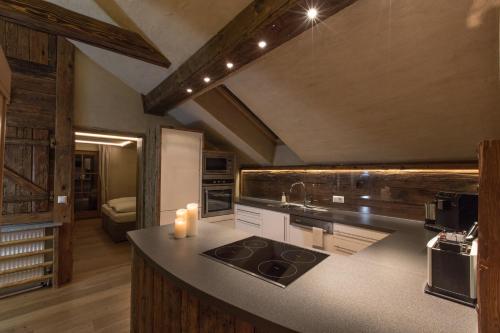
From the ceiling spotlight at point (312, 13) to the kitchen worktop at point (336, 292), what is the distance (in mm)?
1380

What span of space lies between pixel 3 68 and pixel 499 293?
1.43 m

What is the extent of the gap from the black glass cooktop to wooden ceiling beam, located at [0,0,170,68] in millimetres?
2071

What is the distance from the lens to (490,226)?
0.59 meters

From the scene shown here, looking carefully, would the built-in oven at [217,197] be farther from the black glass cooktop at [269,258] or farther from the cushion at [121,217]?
the black glass cooktop at [269,258]

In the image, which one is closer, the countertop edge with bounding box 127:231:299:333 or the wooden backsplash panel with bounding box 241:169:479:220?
the countertop edge with bounding box 127:231:299:333

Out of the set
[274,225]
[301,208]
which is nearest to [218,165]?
[274,225]

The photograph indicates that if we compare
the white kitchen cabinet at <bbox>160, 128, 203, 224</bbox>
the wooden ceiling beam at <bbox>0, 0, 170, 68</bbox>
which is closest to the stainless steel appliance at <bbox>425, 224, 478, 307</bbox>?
the wooden ceiling beam at <bbox>0, 0, 170, 68</bbox>

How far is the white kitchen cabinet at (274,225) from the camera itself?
113 inches

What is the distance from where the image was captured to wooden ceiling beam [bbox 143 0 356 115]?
4.31ft

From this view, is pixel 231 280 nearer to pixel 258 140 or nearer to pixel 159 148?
pixel 159 148

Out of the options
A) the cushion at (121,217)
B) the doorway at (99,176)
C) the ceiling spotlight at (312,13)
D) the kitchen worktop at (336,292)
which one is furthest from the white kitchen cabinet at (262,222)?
the doorway at (99,176)

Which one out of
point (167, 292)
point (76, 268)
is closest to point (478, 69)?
point (167, 292)

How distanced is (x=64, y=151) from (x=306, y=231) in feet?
10.1

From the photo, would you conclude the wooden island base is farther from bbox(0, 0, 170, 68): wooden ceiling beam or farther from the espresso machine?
bbox(0, 0, 170, 68): wooden ceiling beam
